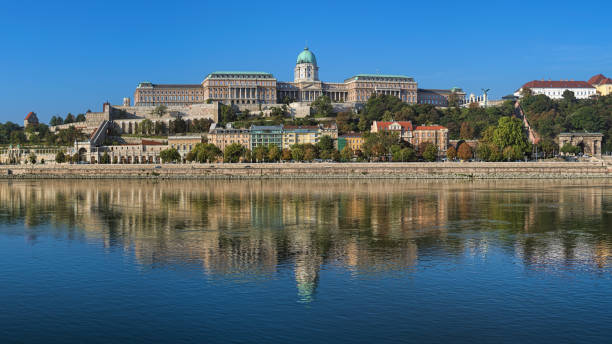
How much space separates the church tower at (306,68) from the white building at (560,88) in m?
42.6

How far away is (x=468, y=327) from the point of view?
1307 cm

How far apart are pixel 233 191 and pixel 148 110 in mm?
64973

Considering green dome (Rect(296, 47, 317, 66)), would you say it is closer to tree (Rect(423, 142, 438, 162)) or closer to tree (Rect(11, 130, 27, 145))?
tree (Rect(11, 130, 27, 145))

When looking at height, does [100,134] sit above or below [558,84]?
below

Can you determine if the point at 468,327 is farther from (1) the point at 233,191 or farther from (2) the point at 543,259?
(1) the point at 233,191

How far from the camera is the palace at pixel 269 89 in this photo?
122688 millimetres

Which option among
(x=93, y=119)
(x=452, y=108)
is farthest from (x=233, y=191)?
(x=452, y=108)

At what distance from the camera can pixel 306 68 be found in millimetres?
132125

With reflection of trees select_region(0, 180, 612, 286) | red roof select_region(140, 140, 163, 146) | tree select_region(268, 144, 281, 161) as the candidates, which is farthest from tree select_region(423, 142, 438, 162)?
red roof select_region(140, 140, 163, 146)

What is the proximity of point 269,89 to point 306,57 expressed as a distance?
14.3m

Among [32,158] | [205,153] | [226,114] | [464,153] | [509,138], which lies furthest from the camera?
[226,114]

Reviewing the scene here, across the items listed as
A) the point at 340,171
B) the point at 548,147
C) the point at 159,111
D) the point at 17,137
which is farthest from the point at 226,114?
the point at 548,147

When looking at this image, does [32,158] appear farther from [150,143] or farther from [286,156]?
[286,156]

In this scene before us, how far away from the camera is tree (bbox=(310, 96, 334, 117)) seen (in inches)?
4316
